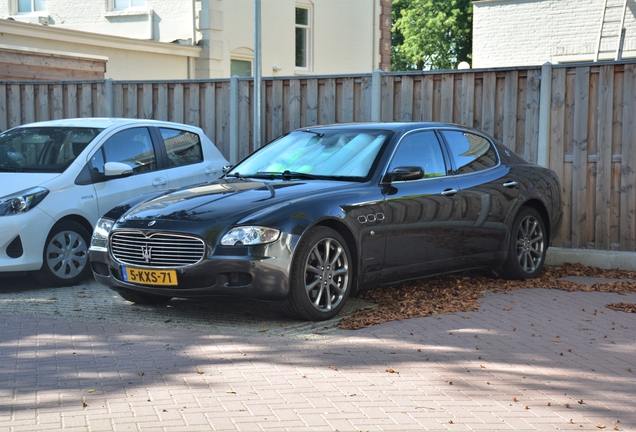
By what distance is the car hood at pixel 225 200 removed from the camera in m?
7.30

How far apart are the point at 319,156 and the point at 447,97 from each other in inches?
142

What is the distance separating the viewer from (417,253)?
835cm

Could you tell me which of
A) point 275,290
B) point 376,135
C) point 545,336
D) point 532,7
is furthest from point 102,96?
point 532,7

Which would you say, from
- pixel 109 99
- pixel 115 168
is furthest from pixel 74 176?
pixel 109 99

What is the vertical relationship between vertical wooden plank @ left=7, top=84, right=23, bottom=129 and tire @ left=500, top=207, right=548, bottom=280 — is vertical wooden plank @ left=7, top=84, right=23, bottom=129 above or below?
above

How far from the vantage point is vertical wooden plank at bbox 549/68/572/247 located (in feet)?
36.5

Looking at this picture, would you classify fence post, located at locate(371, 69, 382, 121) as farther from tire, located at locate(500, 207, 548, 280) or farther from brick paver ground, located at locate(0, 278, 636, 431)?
brick paver ground, located at locate(0, 278, 636, 431)

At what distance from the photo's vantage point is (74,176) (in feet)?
31.4

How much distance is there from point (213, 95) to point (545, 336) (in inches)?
299

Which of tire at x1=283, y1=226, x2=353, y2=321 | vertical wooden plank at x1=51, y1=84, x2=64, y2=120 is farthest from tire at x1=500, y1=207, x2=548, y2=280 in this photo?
vertical wooden plank at x1=51, y1=84, x2=64, y2=120

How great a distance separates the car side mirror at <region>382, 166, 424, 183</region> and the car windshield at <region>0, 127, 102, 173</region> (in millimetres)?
3573

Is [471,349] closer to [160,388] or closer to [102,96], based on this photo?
[160,388]

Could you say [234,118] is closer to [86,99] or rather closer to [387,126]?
[86,99]

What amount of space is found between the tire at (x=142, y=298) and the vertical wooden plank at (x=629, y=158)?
18.6 ft
